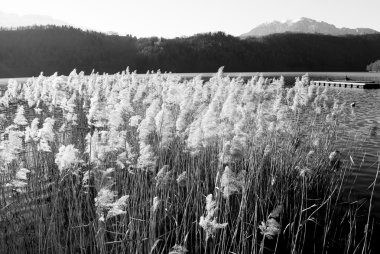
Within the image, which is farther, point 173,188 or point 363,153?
point 363,153

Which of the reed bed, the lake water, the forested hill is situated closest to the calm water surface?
the lake water

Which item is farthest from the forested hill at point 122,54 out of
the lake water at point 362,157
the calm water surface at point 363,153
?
the lake water at point 362,157

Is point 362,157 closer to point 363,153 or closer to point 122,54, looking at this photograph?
point 363,153

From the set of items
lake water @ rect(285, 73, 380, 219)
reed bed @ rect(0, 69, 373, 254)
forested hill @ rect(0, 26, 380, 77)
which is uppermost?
forested hill @ rect(0, 26, 380, 77)

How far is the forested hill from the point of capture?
133500 mm

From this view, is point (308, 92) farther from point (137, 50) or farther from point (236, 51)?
point (236, 51)

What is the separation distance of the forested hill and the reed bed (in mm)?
125699

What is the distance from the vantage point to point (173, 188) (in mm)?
6750

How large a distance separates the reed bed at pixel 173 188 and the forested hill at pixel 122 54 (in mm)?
125699

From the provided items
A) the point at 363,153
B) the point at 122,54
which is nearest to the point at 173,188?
the point at 363,153

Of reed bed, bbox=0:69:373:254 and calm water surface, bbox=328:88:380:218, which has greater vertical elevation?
reed bed, bbox=0:69:373:254

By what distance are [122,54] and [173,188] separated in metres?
157

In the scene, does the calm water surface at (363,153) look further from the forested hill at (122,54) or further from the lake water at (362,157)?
the forested hill at (122,54)

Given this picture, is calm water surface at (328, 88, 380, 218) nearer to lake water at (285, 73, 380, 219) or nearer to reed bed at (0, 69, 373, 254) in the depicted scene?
lake water at (285, 73, 380, 219)
